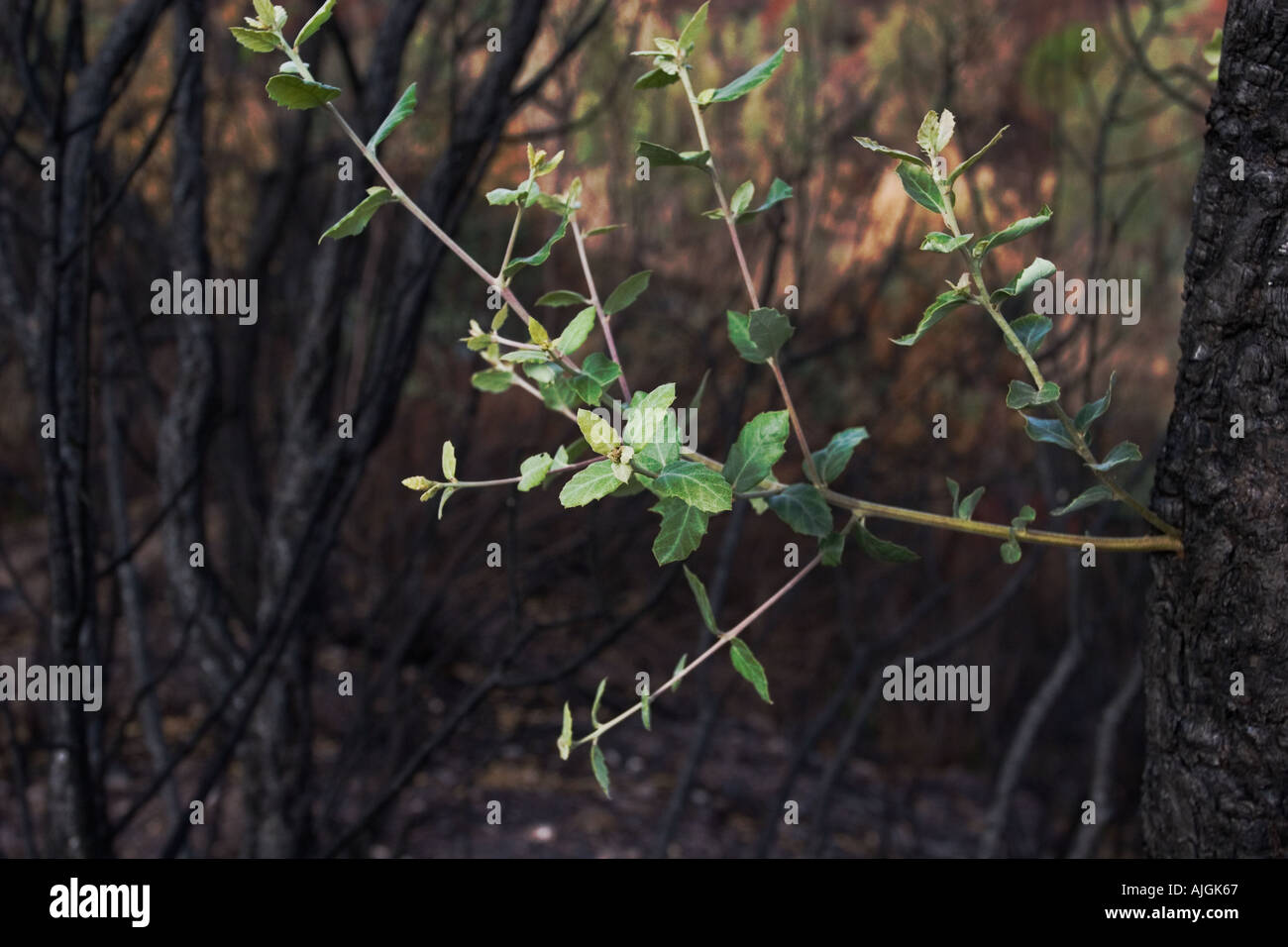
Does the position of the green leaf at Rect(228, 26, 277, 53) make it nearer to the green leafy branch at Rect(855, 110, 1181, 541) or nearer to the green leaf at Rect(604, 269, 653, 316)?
the green leaf at Rect(604, 269, 653, 316)

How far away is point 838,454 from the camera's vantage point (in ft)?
3.20

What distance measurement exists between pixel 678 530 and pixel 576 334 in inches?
7.7

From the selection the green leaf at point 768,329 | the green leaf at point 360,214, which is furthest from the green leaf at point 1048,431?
the green leaf at point 360,214

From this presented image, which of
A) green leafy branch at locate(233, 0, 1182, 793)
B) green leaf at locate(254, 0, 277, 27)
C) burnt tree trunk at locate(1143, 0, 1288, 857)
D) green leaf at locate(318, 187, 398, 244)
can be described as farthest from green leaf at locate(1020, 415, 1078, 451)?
green leaf at locate(254, 0, 277, 27)

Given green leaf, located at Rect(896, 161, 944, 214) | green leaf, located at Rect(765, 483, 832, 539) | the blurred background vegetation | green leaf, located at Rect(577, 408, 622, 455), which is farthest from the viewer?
the blurred background vegetation

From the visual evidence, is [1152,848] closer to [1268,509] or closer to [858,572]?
[1268,509]

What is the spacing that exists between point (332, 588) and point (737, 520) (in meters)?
2.34

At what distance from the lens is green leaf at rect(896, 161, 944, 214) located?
32.1 inches

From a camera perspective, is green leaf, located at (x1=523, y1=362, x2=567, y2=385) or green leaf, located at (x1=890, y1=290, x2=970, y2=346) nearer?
green leaf, located at (x1=890, y1=290, x2=970, y2=346)

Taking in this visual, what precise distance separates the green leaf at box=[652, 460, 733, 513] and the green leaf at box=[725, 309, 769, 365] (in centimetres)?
23

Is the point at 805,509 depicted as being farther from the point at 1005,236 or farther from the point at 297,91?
the point at 297,91

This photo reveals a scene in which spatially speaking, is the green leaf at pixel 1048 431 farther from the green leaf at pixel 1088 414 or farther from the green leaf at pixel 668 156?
the green leaf at pixel 668 156

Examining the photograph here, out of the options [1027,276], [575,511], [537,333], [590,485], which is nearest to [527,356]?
[537,333]

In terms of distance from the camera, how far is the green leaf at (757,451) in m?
0.85
